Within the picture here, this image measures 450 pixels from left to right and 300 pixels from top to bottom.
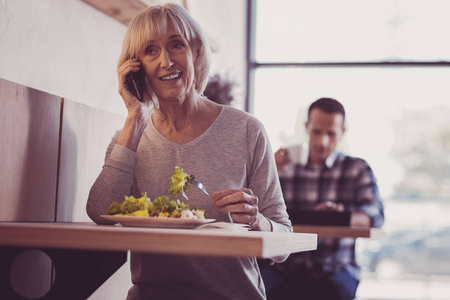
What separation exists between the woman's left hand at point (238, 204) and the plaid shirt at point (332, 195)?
1500mm

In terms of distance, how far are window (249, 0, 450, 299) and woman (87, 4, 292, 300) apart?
307cm

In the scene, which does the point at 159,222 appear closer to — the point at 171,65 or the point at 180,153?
the point at 180,153

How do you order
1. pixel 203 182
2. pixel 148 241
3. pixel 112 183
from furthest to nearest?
pixel 203 182
pixel 112 183
pixel 148 241

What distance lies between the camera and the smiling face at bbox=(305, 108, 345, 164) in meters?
3.26

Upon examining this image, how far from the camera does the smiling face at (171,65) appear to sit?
185cm

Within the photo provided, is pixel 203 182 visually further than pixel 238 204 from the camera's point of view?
Yes

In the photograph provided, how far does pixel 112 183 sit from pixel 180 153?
0.25m

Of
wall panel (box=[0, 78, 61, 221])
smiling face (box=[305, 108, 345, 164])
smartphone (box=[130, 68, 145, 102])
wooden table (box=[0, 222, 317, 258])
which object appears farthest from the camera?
smiling face (box=[305, 108, 345, 164])

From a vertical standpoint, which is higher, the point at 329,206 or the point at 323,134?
the point at 323,134

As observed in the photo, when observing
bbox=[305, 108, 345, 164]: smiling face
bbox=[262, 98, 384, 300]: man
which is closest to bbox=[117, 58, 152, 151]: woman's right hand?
bbox=[262, 98, 384, 300]: man

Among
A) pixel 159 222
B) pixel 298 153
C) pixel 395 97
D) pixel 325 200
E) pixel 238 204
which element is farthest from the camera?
pixel 395 97

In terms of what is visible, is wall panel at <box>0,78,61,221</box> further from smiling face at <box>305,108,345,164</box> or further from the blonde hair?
smiling face at <box>305,108,345,164</box>

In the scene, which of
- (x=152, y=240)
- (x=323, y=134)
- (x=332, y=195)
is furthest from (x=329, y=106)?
(x=152, y=240)

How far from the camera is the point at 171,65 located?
185 centimetres
